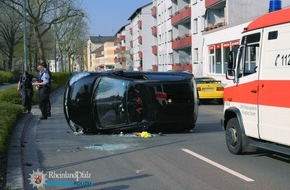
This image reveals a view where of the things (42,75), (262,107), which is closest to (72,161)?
(262,107)

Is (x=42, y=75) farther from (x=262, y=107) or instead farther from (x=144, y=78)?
(x=262, y=107)

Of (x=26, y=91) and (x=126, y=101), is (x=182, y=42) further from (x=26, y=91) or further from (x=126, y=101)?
(x=126, y=101)

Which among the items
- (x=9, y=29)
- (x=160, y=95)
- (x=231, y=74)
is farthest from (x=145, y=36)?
(x=231, y=74)

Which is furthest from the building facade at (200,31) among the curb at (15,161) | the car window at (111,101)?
the curb at (15,161)

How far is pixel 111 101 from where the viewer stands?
11953 millimetres

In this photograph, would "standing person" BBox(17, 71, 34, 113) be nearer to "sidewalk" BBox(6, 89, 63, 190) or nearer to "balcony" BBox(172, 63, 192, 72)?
"sidewalk" BBox(6, 89, 63, 190)

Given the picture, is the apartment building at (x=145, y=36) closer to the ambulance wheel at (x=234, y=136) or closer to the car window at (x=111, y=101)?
the car window at (x=111, y=101)

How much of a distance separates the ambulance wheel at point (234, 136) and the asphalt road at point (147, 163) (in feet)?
0.53

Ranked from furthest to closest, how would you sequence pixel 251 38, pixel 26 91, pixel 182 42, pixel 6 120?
pixel 182 42 → pixel 26 91 → pixel 6 120 → pixel 251 38

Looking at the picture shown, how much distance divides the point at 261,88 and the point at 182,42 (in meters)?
48.0

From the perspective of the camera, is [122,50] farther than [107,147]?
Yes

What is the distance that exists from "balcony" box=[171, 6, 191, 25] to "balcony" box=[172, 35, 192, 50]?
221 centimetres

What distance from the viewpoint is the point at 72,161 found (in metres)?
8.59

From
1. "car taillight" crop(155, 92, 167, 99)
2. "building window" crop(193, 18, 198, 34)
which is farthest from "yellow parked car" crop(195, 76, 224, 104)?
"building window" crop(193, 18, 198, 34)
